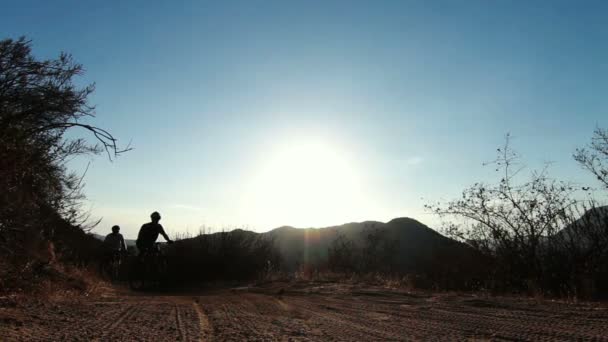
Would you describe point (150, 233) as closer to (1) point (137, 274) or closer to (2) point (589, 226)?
(1) point (137, 274)

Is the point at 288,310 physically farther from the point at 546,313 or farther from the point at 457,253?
the point at 457,253

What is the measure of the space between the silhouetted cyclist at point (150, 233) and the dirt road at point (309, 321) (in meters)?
6.97

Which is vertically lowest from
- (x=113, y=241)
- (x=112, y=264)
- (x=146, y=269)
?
(x=146, y=269)

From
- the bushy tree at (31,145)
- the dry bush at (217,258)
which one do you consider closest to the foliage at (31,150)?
the bushy tree at (31,145)

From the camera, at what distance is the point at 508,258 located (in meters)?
14.2

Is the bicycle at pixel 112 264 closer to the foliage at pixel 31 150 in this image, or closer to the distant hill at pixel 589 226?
the foliage at pixel 31 150

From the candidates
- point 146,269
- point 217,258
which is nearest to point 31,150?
point 146,269

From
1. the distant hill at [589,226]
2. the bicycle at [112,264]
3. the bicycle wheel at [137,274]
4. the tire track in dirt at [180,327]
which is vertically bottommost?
the tire track in dirt at [180,327]

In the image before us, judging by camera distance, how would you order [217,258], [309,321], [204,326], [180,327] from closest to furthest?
1. [180,327]
2. [204,326]
3. [309,321]
4. [217,258]

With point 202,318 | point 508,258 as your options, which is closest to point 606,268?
point 508,258

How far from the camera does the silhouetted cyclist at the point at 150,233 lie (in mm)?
13672

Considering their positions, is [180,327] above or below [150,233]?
below

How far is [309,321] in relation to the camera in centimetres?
554

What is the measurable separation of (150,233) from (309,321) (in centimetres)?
930
